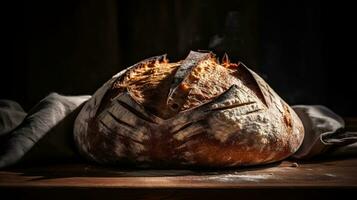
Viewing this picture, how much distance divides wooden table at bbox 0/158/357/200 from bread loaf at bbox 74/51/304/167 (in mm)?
58

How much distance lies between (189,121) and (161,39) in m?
1.51

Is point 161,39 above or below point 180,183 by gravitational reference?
above

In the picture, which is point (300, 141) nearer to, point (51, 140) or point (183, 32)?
point (51, 140)

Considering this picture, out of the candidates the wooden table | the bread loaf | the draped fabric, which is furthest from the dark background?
the wooden table

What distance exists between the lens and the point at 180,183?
148cm

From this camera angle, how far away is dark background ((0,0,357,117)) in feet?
9.96

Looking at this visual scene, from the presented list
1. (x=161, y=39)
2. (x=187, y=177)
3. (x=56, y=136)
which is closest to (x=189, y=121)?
(x=187, y=177)

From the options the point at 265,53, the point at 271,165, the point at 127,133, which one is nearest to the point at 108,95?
the point at 127,133

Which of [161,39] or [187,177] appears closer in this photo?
[187,177]

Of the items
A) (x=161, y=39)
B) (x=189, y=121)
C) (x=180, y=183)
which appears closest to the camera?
(x=180, y=183)

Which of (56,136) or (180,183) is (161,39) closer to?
(56,136)

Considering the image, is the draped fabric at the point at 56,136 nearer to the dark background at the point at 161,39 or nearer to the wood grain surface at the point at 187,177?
the wood grain surface at the point at 187,177

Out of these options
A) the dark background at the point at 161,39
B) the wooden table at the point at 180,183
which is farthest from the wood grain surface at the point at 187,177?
the dark background at the point at 161,39

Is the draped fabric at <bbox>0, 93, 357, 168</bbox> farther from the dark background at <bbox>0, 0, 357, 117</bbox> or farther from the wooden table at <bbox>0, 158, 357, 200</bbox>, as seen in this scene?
the dark background at <bbox>0, 0, 357, 117</bbox>
